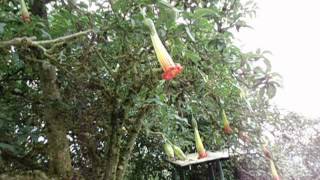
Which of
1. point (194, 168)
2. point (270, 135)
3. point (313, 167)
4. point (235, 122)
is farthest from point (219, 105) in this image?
point (194, 168)

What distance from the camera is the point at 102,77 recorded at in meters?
1.92

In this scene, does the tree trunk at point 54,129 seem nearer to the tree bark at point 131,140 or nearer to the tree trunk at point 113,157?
the tree trunk at point 113,157

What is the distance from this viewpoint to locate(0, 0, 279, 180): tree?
144 centimetres

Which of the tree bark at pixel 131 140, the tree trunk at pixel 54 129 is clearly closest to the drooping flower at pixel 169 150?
the tree bark at pixel 131 140

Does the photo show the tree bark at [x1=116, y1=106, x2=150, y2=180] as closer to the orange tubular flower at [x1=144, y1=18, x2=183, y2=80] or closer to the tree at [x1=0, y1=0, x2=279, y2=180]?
the tree at [x1=0, y1=0, x2=279, y2=180]

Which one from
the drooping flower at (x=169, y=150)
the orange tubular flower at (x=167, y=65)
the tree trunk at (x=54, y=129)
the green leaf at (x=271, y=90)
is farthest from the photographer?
the drooping flower at (x=169, y=150)

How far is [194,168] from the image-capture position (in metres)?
4.16

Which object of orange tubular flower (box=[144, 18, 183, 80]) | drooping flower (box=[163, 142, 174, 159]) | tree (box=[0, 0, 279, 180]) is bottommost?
orange tubular flower (box=[144, 18, 183, 80])

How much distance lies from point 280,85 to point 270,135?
1780mm

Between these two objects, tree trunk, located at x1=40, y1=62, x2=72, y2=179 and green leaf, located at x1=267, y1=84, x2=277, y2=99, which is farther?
tree trunk, located at x1=40, y1=62, x2=72, y2=179

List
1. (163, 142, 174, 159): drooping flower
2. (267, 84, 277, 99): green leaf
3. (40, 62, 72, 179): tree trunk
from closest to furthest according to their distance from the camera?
(267, 84, 277, 99): green leaf
(40, 62, 72, 179): tree trunk
(163, 142, 174, 159): drooping flower

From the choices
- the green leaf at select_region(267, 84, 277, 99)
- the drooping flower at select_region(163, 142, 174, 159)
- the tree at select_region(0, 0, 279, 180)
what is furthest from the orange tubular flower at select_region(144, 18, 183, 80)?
the drooping flower at select_region(163, 142, 174, 159)

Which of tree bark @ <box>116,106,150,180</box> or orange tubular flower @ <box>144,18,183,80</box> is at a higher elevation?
tree bark @ <box>116,106,150,180</box>

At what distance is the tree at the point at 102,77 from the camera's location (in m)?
1.44
